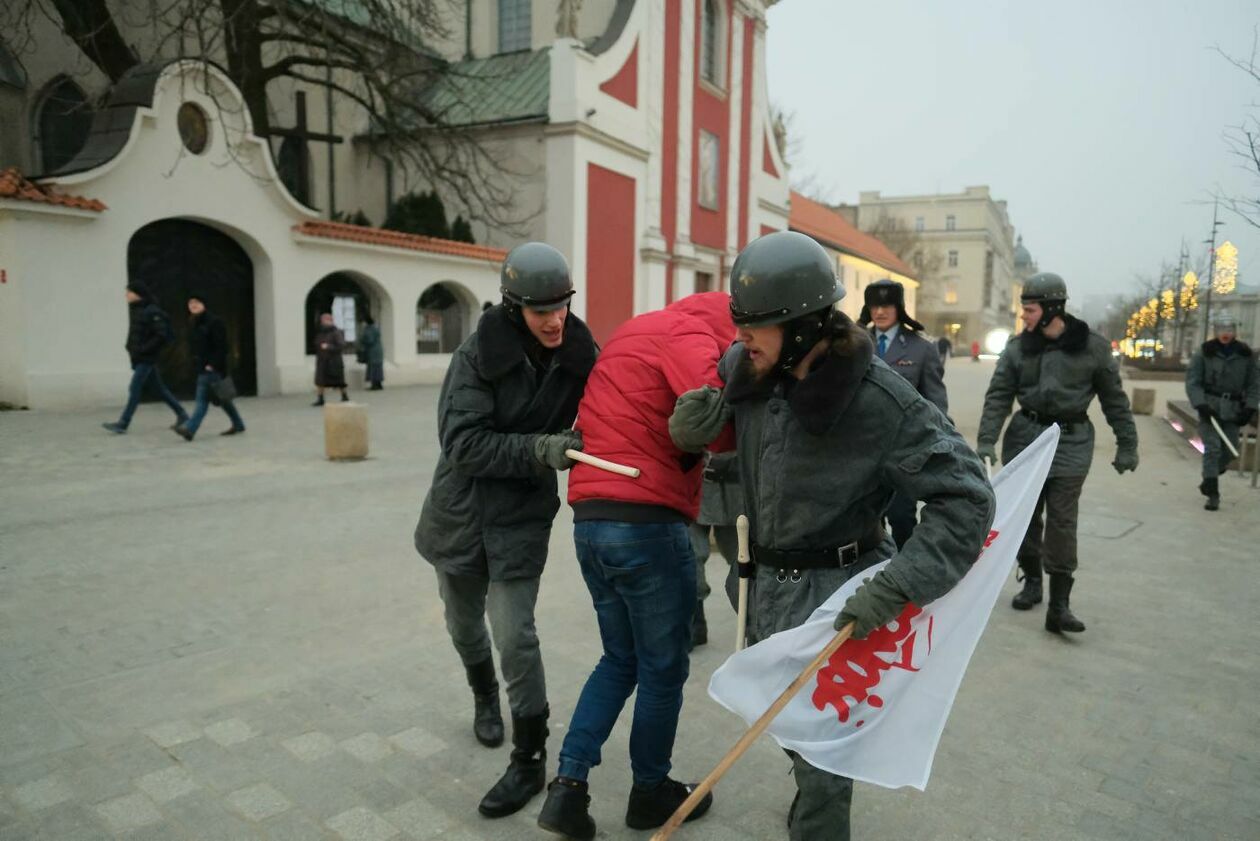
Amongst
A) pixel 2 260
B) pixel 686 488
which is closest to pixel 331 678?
pixel 686 488

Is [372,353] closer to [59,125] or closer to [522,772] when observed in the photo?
[59,125]

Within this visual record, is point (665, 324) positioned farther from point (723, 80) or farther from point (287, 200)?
point (723, 80)

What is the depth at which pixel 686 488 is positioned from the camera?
2.77 meters

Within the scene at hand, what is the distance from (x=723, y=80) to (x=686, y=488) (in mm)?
29149

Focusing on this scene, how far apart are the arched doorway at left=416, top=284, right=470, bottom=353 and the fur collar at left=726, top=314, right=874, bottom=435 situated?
19277 millimetres

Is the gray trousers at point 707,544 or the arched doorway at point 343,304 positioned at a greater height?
the arched doorway at point 343,304

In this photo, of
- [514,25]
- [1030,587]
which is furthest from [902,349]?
[514,25]

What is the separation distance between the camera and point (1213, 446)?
8.59 m

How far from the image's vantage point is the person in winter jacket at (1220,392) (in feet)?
28.1

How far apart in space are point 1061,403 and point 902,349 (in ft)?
3.43

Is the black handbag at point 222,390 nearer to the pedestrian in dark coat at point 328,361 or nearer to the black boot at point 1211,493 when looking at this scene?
the pedestrian in dark coat at point 328,361

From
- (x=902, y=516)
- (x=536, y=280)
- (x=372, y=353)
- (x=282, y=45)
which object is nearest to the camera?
(x=536, y=280)

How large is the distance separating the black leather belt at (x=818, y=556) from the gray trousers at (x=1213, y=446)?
7785mm

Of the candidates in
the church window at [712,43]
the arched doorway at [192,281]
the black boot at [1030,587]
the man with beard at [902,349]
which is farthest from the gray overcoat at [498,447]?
the church window at [712,43]
